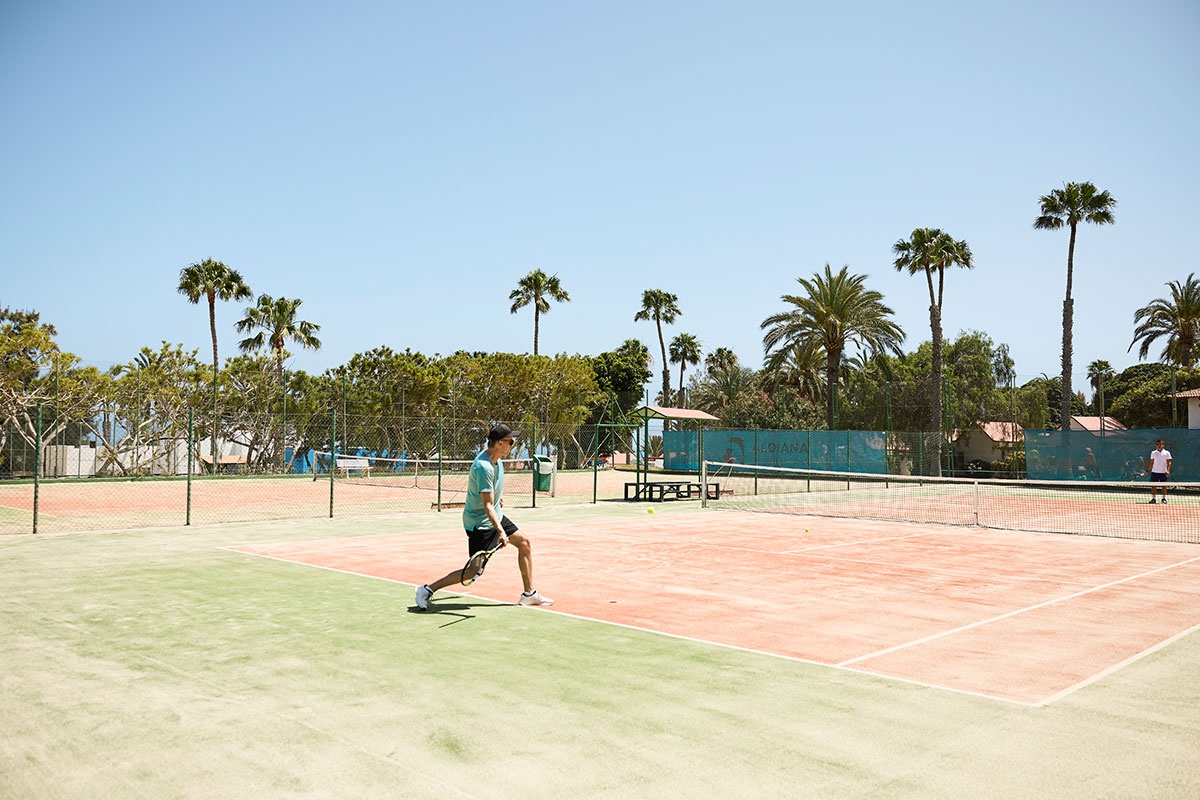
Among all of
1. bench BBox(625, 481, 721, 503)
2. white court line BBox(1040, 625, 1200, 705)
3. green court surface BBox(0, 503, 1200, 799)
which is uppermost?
bench BBox(625, 481, 721, 503)

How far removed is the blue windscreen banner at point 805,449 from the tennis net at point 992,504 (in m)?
1.87

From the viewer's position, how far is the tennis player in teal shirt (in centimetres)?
854

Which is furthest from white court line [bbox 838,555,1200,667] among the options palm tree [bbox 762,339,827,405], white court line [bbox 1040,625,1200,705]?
palm tree [bbox 762,339,827,405]

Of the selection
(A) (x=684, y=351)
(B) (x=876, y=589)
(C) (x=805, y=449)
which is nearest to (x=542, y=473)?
(C) (x=805, y=449)

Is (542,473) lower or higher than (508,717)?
higher

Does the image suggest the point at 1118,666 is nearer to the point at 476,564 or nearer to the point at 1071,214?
the point at 476,564

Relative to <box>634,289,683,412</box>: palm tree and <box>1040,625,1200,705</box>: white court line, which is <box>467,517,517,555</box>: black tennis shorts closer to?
<box>1040,625,1200,705</box>: white court line

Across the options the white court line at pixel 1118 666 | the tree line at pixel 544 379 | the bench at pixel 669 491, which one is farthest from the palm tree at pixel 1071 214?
the white court line at pixel 1118 666

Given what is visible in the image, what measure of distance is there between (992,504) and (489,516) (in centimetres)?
2209

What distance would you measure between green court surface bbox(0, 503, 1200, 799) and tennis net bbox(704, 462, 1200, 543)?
12.2 metres

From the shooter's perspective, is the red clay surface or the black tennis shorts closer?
the red clay surface

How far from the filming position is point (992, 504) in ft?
87.5

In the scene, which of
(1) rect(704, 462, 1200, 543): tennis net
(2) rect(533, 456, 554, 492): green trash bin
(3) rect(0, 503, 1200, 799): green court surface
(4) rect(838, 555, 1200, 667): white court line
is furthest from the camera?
(2) rect(533, 456, 554, 492): green trash bin

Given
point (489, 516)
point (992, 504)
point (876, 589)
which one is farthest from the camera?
point (992, 504)
